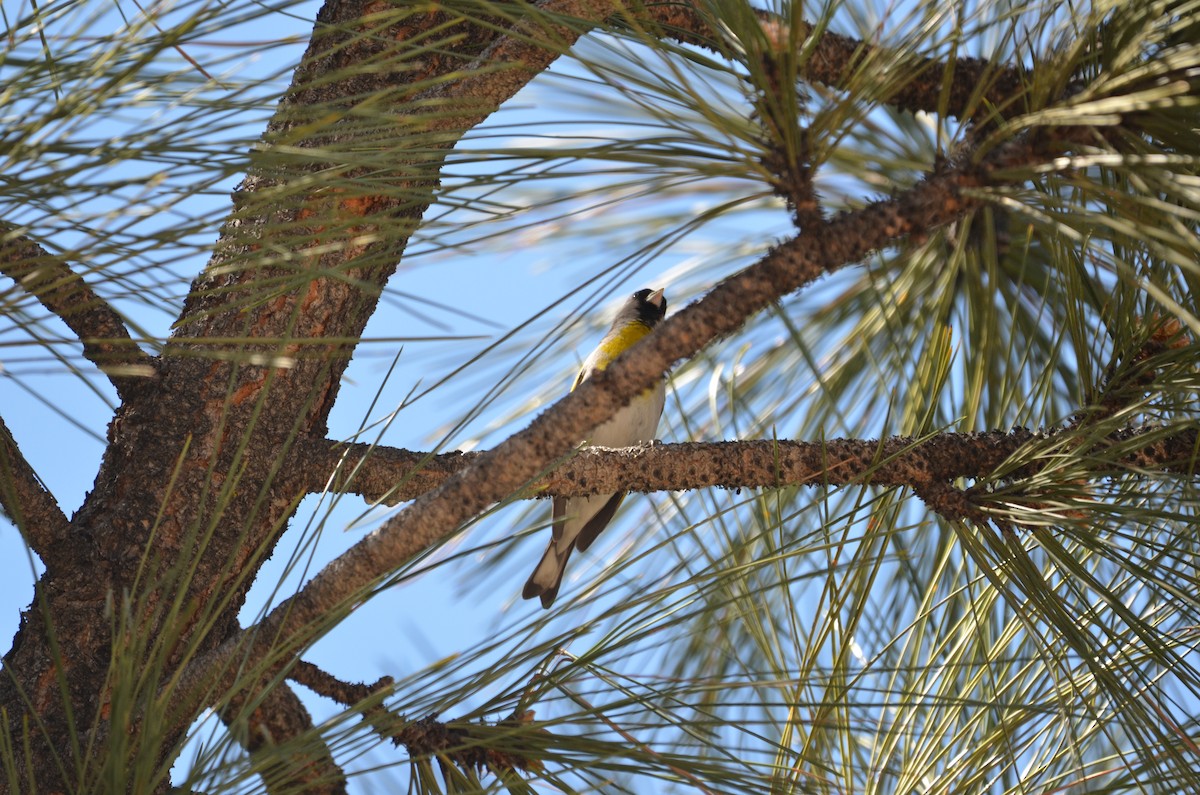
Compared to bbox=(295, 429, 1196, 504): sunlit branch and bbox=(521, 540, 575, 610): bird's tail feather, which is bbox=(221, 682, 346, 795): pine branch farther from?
bbox=(521, 540, 575, 610): bird's tail feather

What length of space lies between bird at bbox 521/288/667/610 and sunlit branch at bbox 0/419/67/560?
1.01 metres

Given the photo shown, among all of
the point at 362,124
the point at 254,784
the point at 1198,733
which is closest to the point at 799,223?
the point at 362,124

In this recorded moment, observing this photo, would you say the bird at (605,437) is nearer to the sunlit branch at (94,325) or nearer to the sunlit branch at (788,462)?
the sunlit branch at (788,462)

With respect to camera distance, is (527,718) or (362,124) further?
(527,718)

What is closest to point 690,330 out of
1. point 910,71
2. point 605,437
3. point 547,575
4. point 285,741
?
point 285,741

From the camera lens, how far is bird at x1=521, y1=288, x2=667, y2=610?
2244 millimetres

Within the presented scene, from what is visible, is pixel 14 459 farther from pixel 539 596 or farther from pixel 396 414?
pixel 539 596

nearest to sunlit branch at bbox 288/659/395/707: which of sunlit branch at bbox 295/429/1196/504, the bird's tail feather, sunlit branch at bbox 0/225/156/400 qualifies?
sunlit branch at bbox 295/429/1196/504

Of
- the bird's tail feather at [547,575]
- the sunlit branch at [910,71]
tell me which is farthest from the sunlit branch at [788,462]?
the bird's tail feather at [547,575]

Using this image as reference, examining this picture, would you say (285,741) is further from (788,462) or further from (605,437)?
→ (605,437)

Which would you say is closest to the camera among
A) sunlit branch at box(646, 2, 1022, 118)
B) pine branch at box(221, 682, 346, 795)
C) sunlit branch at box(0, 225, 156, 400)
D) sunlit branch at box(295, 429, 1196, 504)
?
pine branch at box(221, 682, 346, 795)

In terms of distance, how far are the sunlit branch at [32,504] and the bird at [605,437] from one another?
3.31ft

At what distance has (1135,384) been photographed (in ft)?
3.79

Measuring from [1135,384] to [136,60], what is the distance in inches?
39.2
